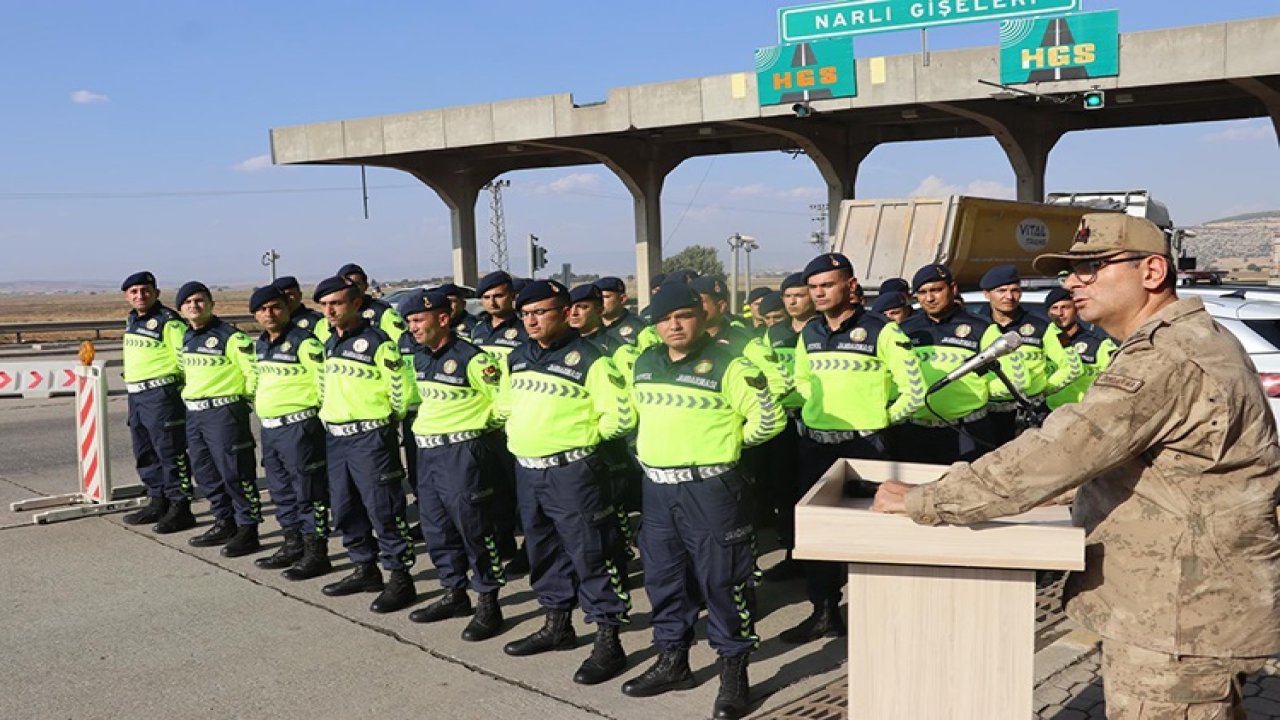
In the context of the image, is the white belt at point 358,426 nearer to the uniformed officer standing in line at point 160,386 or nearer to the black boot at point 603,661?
the black boot at point 603,661

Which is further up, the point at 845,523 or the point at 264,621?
the point at 845,523

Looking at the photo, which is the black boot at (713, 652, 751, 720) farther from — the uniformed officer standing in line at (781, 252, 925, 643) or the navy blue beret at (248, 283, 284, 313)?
the navy blue beret at (248, 283, 284, 313)

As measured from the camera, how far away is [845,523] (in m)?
2.69

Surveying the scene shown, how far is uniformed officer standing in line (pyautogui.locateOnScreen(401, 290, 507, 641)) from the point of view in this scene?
229 inches

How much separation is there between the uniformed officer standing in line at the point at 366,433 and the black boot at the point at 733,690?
235cm

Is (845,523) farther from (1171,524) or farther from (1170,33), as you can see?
(1170,33)

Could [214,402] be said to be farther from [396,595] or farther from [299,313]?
[396,595]

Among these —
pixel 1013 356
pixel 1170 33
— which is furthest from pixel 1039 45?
pixel 1013 356

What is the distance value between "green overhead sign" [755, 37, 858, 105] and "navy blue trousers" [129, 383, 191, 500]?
13.8 metres

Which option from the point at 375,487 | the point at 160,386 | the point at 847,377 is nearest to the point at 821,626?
the point at 847,377

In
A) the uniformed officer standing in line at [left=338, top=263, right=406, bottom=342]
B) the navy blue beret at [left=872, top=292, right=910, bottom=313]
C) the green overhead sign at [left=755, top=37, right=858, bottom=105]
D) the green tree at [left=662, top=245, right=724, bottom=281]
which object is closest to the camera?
the navy blue beret at [left=872, top=292, right=910, bottom=313]

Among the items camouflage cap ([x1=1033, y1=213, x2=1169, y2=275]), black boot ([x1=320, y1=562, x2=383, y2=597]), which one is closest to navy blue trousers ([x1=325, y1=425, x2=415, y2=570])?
black boot ([x1=320, y1=562, x2=383, y2=597])

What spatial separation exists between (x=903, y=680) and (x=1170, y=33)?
690 inches

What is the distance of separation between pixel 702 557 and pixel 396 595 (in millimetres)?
2358
